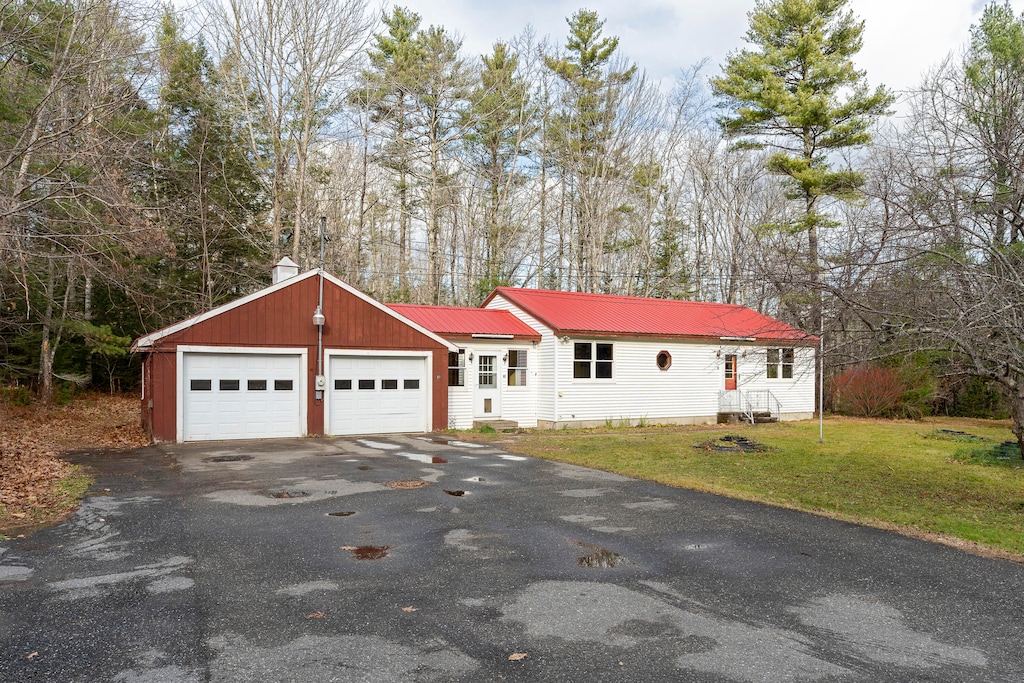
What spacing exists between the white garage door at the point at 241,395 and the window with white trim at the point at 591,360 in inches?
307

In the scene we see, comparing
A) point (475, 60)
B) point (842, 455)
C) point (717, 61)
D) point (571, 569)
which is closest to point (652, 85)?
point (717, 61)

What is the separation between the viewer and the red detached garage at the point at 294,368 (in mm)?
14070

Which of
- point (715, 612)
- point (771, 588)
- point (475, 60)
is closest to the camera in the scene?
point (715, 612)

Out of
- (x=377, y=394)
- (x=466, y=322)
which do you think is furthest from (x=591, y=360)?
(x=377, y=394)

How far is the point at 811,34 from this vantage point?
26062mm

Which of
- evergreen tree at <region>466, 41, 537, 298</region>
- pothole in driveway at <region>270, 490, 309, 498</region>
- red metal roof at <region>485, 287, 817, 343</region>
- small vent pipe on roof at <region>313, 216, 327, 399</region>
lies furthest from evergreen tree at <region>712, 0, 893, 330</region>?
pothole in driveway at <region>270, 490, 309, 498</region>

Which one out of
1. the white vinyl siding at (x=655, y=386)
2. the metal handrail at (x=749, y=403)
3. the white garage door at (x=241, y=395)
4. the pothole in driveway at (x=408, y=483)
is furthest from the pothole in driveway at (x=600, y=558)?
the metal handrail at (x=749, y=403)

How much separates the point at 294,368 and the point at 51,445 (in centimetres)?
510

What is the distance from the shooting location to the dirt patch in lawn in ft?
25.2

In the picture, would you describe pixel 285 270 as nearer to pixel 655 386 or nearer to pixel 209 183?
pixel 209 183

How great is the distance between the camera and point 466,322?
18.8 m

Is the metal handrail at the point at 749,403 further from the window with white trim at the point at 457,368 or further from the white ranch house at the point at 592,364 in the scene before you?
the window with white trim at the point at 457,368

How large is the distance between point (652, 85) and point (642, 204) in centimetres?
533

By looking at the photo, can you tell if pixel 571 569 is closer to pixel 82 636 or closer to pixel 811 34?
pixel 82 636
